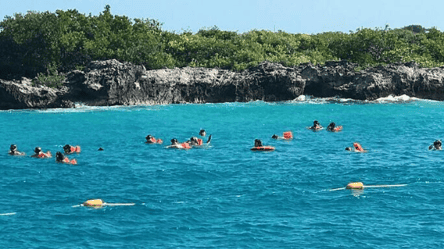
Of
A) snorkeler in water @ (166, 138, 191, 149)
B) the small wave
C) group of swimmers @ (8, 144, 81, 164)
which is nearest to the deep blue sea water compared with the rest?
group of swimmers @ (8, 144, 81, 164)

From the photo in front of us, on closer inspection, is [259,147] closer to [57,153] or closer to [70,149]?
[70,149]

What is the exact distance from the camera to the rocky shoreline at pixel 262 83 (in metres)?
87.8

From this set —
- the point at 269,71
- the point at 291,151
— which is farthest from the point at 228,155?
the point at 269,71

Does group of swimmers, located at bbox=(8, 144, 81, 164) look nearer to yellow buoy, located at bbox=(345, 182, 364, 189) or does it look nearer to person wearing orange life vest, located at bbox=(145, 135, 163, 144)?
person wearing orange life vest, located at bbox=(145, 135, 163, 144)

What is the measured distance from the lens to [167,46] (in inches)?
4136

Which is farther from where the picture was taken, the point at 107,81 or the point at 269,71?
the point at 269,71

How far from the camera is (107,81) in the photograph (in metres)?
84.8

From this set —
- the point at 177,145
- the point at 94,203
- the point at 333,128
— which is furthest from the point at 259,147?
the point at 94,203

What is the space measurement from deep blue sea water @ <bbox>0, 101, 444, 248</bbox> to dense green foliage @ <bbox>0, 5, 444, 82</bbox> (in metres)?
26.6

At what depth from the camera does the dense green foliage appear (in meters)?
92.0

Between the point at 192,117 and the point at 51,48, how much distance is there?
96.3 ft

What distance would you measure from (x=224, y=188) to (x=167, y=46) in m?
70.1

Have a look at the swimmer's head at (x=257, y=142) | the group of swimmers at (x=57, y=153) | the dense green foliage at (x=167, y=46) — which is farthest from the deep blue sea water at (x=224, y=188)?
the dense green foliage at (x=167, y=46)

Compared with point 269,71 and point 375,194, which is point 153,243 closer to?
point 375,194
